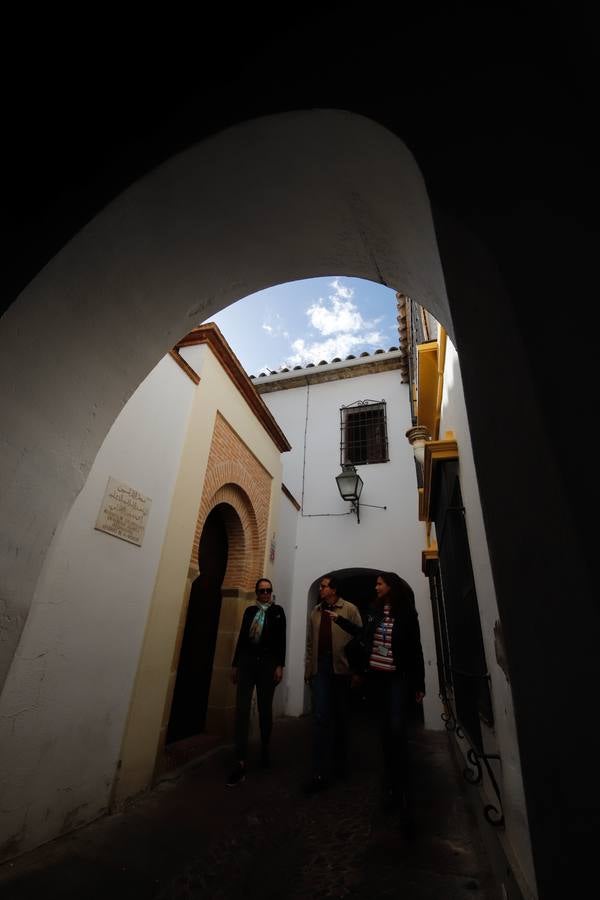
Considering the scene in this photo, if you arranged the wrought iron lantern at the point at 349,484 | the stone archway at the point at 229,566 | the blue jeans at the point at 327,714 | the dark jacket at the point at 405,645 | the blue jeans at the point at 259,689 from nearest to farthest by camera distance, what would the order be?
the dark jacket at the point at 405,645 < the blue jeans at the point at 327,714 < the blue jeans at the point at 259,689 < the stone archway at the point at 229,566 < the wrought iron lantern at the point at 349,484

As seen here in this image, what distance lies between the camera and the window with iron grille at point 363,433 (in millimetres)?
8344

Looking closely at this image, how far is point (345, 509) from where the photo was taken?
26.0ft

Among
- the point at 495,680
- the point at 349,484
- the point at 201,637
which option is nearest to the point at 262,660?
the point at 201,637

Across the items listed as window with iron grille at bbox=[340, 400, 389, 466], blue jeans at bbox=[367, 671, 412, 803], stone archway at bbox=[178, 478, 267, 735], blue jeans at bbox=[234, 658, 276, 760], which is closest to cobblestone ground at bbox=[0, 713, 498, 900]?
blue jeans at bbox=[367, 671, 412, 803]

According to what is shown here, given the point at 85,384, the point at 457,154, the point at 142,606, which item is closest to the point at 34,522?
the point at 85,384

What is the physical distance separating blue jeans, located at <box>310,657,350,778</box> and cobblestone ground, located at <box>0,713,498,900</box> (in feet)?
0.82

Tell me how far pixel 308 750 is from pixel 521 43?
565 cm

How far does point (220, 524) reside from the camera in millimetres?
5715

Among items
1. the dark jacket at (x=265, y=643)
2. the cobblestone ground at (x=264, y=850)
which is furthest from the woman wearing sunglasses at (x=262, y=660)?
the cobblestone ground at (x=264, y=850)

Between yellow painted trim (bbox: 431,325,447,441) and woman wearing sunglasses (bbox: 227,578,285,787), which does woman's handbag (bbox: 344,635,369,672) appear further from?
yellow painted trim (bbox: 431,325,447,441)

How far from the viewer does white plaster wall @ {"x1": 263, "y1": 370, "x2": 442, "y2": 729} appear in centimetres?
692

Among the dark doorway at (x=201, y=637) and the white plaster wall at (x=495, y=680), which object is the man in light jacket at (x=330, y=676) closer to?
the dark doorway at (x=201, y=637)

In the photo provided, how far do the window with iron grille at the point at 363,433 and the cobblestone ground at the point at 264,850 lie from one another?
5.66 metres

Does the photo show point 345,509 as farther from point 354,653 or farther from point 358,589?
point 354,653
